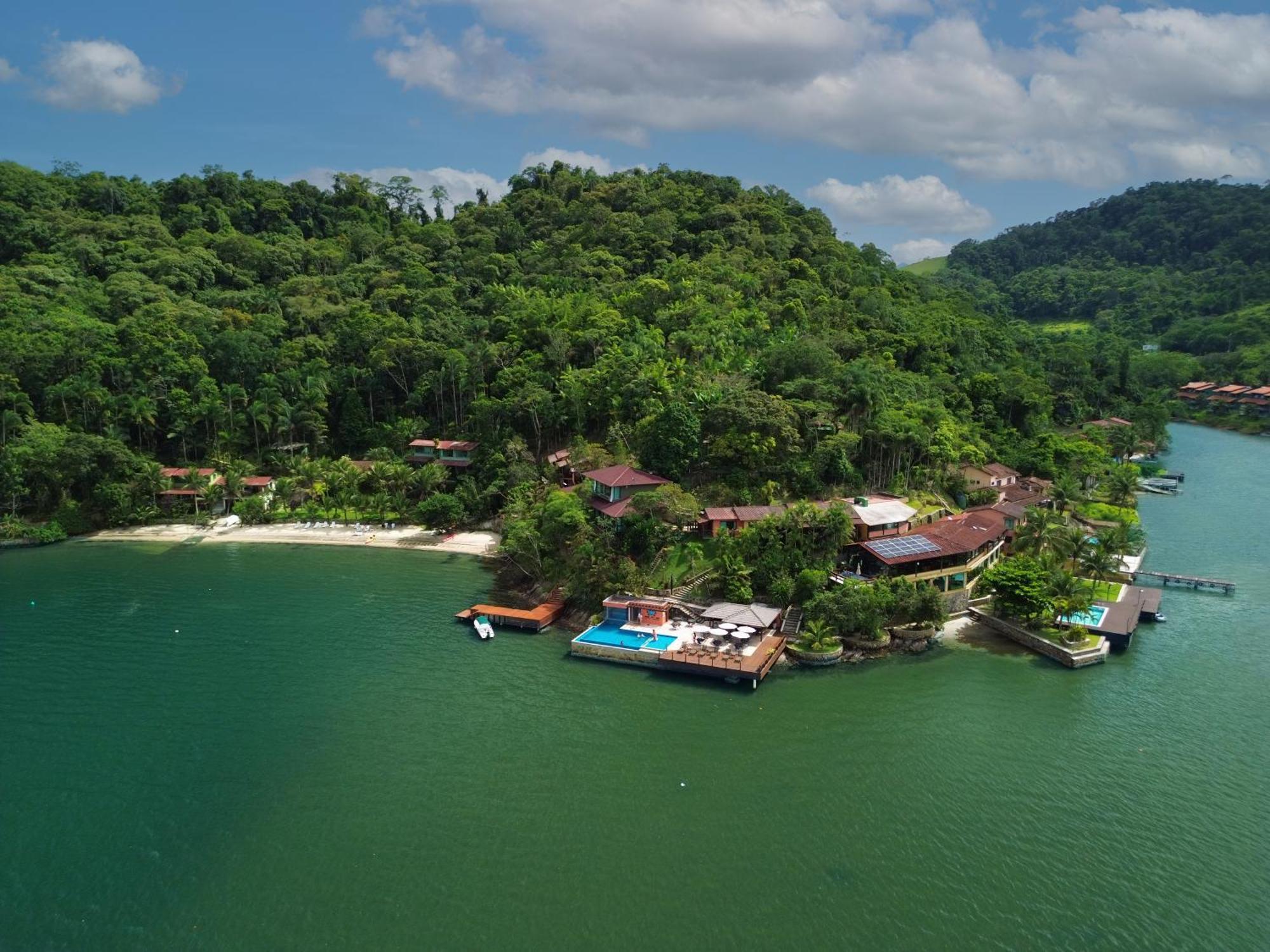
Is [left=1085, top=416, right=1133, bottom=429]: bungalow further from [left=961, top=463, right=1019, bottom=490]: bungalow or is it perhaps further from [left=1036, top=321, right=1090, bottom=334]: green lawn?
[left=1036, top=321, right=1090, bottom=334]: green lawn

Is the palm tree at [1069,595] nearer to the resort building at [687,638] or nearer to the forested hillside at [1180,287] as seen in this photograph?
the resort building at [687,638]

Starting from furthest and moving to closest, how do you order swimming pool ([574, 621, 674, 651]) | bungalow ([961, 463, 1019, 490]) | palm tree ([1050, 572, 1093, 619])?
1. bungalow ([961, 463, 1019, 490])
2. palm tree ([1050, 572, 1093, 619])
3. swimming pool ([574, 621, 674, 651])

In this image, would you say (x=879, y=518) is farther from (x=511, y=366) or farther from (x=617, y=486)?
(x=511, y=366)

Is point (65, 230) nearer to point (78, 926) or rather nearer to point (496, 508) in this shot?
point (496, 508)

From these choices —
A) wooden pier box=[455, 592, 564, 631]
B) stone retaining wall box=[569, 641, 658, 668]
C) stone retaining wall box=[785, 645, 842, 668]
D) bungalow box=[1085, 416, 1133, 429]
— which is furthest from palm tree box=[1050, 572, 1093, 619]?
bungalow box=[1085, 416, 1133, 429]

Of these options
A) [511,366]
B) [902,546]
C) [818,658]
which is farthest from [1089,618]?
[511,366]

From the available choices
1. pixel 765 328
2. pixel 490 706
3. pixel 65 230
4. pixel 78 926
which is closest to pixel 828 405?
pixel 765 328
